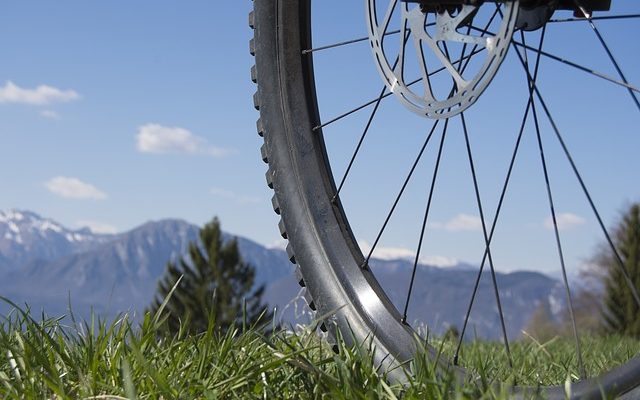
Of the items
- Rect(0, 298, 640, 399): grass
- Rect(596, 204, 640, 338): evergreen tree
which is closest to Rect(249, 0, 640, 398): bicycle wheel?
Rect(0, 298, 640, 399): grass

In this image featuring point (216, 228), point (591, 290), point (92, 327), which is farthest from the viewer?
point (216, 228)

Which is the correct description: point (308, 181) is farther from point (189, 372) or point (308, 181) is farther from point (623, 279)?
point (623, 279)

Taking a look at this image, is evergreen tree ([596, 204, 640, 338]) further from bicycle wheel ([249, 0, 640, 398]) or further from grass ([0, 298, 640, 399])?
grass ([0, 298, 640, 399])

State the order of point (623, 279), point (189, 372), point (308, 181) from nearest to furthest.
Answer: point (189, 372) < point (308, 181) < point (623, 279)

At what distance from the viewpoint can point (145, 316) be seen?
7.04 ft

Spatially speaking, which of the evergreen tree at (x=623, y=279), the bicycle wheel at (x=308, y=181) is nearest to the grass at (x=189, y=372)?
the bicycle wheel at (x=308, y=181)

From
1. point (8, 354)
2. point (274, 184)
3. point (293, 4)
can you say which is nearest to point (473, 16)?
point (293, 4)

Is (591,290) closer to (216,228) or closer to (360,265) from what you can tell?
(216,228)

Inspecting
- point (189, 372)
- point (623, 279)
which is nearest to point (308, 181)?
point (189, 372)

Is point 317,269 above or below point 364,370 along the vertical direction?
above

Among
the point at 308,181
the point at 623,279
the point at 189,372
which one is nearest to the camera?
the point at 189,372

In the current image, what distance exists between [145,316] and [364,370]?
64 cm

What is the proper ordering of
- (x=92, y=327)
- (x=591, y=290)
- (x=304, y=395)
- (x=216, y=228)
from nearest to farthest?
(x=304, y=395)
(x=92, y=327)
(x=591, y=290)
(x=216, y=228)

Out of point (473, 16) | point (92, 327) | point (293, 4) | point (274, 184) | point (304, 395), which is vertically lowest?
point (304, 395)
